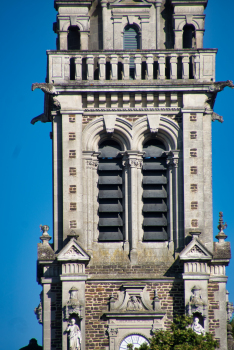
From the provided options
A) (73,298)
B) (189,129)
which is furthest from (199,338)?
(189,129)

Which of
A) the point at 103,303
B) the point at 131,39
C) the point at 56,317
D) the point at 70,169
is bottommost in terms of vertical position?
the point at 56,317

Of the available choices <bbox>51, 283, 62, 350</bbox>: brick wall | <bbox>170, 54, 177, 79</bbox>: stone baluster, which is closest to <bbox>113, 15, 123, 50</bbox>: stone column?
<bbox>170, 54, 177, 79</bbox>: stone baluster

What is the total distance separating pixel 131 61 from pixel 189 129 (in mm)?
3949

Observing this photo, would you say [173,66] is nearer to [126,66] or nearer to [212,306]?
[126,66]

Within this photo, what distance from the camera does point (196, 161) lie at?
5653 cm

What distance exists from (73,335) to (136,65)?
10.6 m

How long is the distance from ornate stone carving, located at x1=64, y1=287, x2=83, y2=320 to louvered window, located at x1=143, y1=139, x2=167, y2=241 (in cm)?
383

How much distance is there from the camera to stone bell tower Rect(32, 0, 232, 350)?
54.8 metres

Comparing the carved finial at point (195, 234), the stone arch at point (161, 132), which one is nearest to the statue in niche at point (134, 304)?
the carved finial at point (195, 234)

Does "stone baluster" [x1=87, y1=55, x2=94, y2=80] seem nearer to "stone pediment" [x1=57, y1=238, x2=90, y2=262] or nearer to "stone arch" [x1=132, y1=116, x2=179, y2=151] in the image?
"stone arch" [x1=132, y1=116, x2=179, y2=151]

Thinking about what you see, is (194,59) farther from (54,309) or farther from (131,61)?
(54,309)

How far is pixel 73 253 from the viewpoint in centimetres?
5481

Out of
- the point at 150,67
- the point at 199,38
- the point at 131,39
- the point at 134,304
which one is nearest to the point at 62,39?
A: the point at 131,39

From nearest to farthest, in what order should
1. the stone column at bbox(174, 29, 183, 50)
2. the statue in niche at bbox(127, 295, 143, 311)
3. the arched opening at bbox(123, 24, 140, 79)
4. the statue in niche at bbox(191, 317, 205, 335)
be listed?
the statue in niche at bbox(191, 317, 205, 335)
the statue in niche at bbox(127, 295, 143, 311)
the stone column at bbox(174, 29, 183, 50)
the arched opening at bbox(123, 24, 140, 79)
